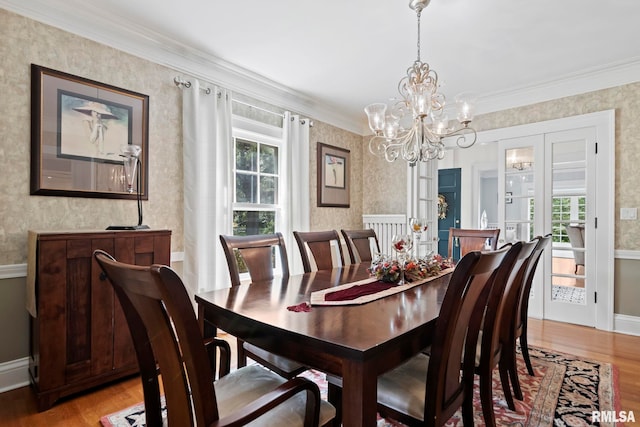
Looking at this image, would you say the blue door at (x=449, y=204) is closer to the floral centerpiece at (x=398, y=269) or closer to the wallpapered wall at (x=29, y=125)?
the floral centerpiece at (x=398, y=269)

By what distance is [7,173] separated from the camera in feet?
6.90

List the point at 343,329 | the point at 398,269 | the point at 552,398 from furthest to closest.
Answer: the point at 552,398
the point at 398,269
the point at 343,329

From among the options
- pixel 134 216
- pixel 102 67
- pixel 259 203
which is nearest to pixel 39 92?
pixel 102 67

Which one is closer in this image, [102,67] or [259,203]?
[102,67]

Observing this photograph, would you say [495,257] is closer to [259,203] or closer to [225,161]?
[225,161]

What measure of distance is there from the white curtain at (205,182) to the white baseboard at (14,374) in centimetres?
114

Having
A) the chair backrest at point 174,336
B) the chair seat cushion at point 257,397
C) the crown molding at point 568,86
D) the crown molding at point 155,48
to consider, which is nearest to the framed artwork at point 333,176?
the crown molding at point 155,48

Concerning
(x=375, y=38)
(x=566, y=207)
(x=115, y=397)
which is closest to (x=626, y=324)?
(x=566, y=207)

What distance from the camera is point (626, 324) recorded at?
129 inches

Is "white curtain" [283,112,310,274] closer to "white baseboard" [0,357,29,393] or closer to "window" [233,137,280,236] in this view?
"window" [233,137,280,236]

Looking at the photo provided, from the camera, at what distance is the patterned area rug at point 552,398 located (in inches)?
71.6

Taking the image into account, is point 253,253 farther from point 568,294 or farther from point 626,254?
point 626,254

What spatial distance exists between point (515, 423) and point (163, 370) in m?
1.82

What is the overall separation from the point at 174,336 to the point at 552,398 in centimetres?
227
